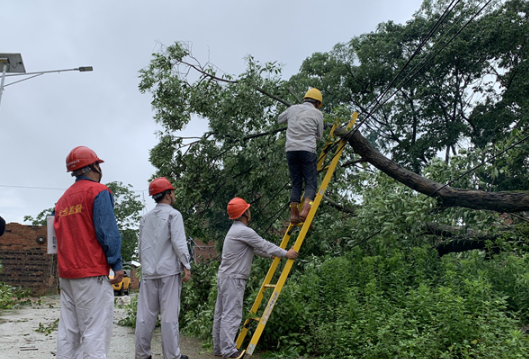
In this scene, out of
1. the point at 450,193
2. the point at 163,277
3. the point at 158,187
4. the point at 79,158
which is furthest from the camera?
the point at 450,193

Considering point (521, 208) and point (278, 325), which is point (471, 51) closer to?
point (521, 208)

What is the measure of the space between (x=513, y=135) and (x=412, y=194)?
5.76 feet

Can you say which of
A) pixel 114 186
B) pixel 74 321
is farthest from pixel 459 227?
pixel 114 186

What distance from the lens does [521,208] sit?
6.86 meters

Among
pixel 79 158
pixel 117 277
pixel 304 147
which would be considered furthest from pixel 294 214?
pixel 79 158

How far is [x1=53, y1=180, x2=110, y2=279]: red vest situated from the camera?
12.3 ft

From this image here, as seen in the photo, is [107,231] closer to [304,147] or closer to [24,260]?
[304,147]

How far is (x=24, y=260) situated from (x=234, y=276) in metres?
15.8

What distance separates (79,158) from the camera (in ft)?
13.3

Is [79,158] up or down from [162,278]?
up

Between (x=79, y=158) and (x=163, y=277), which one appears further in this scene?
(x=163, y=277)

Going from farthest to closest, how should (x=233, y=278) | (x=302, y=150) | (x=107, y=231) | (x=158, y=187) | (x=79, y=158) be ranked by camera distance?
(x=302, y=150)
(x=233, y=278)
(x=158, y=187)
(x=79, y=158)
(x=107, y=231)

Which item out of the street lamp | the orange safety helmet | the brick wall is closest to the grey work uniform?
the orange safety helmet

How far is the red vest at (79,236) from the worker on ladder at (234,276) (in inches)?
74.4
